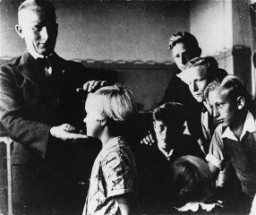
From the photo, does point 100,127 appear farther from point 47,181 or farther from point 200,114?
point 200,114

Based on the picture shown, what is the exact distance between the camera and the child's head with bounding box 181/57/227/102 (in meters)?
4.15

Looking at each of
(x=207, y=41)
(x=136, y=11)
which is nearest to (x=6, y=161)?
(x=136, y=11)

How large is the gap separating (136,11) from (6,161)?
1716 millimetres

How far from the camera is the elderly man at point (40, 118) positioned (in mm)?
3764

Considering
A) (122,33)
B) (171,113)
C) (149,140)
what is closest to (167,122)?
(171,113)

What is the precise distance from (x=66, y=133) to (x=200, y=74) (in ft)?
4.35

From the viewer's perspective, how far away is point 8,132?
12.4ft

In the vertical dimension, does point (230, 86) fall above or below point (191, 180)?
above

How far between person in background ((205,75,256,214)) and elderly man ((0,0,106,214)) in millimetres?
1086

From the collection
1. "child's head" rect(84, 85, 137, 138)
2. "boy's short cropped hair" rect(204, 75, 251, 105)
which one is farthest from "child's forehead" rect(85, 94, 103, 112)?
"boy's short cropped hair" rect(204, 75, 251, 105)

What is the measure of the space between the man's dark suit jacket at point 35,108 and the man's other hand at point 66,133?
0.04m

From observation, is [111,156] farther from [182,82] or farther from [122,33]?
[122,33]

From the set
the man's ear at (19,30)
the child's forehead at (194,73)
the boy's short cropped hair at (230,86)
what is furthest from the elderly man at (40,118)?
the boy's short cropped hair at (230,86)

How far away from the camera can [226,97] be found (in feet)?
13.6
